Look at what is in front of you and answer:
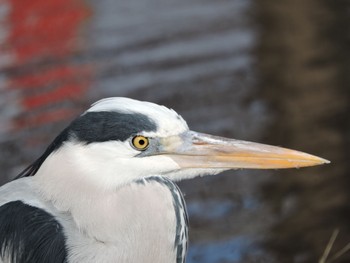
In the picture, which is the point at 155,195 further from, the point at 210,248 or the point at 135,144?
the point at 210,248

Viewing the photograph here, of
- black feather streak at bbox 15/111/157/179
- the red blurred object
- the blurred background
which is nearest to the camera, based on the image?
black feather streak at bbox 15/111/157/179

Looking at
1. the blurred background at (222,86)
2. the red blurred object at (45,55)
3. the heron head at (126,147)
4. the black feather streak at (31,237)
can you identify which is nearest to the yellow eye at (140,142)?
the heron head at (126,147)

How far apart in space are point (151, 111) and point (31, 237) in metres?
0.61

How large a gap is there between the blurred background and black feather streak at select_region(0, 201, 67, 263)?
1.98 metres

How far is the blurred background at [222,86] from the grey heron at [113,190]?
5.69ft

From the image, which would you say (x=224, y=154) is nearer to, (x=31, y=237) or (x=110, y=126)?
(x=110, y=126)

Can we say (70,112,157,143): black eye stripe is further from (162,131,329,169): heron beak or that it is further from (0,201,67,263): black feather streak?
(0,201,67,263): black feather streak

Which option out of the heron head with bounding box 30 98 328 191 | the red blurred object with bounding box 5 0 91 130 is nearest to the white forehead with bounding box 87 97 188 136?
the heron head with bounding box 30 98 328 191

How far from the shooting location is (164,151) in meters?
3.17

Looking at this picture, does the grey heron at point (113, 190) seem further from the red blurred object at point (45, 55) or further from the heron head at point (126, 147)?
the red blurred object at point (45, 55)

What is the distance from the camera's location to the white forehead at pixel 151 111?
3.09 metres

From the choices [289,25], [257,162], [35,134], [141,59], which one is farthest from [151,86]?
[257,162]

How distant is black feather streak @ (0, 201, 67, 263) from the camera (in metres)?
3.19

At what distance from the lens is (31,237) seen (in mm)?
3201
